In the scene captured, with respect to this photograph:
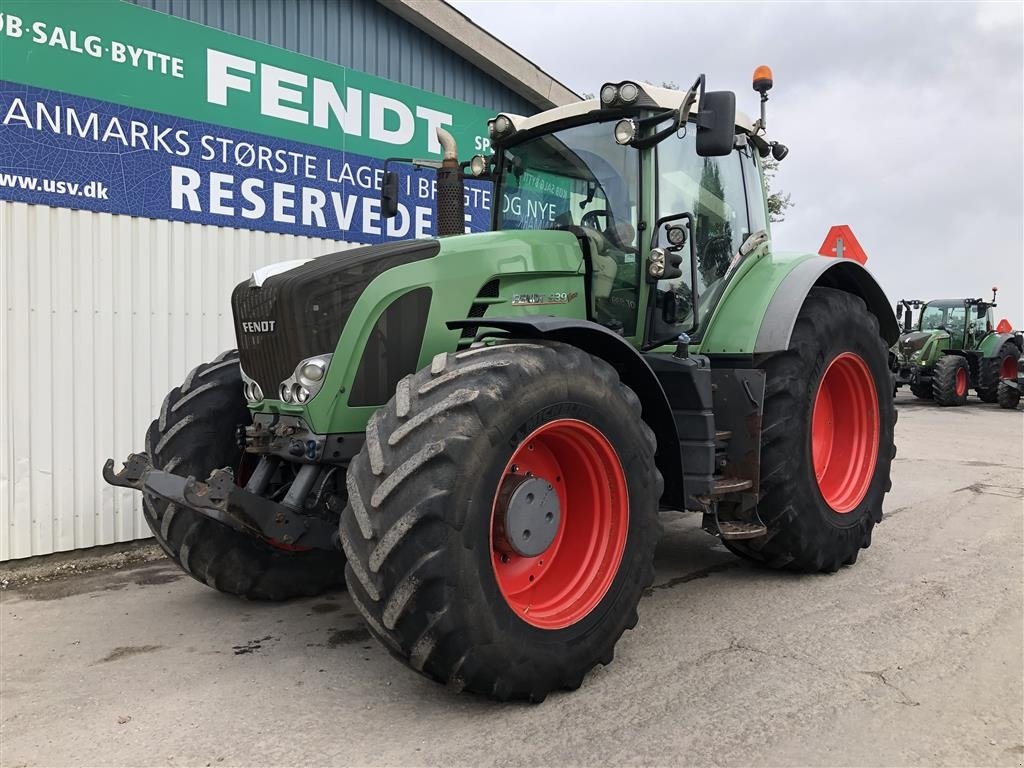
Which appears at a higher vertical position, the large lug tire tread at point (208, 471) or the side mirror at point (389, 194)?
the side mirror at point (389, 194)

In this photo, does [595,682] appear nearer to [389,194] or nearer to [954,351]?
[389,194]

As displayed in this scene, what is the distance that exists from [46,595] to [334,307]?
2839 millimetres

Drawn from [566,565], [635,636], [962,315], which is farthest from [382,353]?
[962,315]

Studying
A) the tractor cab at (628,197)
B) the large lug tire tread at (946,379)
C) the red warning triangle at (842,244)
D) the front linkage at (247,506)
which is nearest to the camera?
the front linkage at (247,506)

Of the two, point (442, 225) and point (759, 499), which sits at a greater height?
point (442, 225)

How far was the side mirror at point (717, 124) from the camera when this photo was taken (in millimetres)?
3721

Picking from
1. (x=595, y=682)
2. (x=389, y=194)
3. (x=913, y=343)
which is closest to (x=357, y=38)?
(x=389, y=194)

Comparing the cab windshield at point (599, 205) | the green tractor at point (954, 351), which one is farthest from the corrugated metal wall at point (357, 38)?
the green tractor at point (954, 351)

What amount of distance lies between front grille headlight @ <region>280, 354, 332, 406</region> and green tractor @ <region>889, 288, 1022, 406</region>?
16529 millimetres

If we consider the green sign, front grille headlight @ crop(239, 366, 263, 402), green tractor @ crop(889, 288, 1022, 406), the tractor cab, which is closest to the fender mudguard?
green tractor @ crop(889, 288, 1022, 406)

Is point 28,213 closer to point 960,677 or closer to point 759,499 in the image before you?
point 759,499

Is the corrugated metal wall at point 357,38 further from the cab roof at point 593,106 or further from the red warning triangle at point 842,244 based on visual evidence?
the red warning triangle at point 842,244

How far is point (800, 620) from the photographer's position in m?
4.05

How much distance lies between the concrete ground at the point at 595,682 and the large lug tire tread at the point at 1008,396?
48.4 ft
